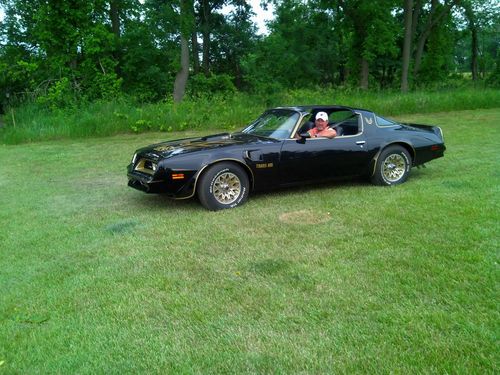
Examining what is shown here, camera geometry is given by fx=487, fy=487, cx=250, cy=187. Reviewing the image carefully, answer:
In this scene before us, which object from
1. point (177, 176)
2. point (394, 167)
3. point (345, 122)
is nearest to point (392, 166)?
point (394, 167)

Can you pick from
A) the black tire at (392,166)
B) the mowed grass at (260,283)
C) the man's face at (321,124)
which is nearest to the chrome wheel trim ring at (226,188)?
the mowed grass at (260,283)

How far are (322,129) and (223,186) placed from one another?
1.80 meters

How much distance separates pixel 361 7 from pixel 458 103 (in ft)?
31.7

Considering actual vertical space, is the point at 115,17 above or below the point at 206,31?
above

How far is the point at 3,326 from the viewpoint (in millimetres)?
3525

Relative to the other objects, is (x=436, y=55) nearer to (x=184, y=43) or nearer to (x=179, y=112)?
(x=184, y=43)

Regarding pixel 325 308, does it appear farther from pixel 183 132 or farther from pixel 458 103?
pixel 458 103

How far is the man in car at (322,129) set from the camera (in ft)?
23.3

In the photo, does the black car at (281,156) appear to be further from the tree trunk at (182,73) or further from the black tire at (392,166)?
the tree trunk at (182,73)

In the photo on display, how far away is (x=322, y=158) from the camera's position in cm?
698

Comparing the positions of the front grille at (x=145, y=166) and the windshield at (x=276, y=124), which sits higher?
the windshield at (x=276, y=124)

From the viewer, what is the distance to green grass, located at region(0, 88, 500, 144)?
16.0 m

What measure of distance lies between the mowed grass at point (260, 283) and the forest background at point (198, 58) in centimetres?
1081

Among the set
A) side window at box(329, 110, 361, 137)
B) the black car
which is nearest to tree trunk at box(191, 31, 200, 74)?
the black car
